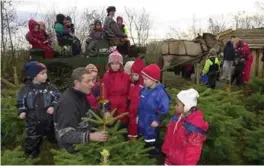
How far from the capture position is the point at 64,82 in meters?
9.49

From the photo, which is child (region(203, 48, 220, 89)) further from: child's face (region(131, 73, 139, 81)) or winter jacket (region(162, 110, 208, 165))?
winter jacket (region(162, 110, 208, 165))

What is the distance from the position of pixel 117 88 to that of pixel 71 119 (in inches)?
73.4

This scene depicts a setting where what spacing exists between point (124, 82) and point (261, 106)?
359 centimetres

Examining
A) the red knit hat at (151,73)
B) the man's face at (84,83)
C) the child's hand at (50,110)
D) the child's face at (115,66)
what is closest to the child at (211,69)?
the child's face at (115,66)

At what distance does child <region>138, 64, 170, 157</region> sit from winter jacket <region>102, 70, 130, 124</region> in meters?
0.50

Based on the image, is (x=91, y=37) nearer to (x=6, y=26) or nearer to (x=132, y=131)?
(x=132, y=131)

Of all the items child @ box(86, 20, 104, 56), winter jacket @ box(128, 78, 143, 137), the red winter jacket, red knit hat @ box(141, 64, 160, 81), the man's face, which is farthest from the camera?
child @ box(86, 20, 104, 56)

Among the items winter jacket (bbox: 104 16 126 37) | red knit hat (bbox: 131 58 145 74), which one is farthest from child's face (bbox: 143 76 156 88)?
winter jacket (bbox: 104 16 126 37)

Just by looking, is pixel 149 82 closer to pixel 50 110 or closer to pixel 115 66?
pixel 115 66

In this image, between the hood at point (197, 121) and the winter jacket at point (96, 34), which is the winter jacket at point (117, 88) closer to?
the hood at point (197, 121)

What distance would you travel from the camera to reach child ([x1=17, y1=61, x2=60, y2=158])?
15.4 ft

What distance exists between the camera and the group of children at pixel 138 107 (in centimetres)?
371

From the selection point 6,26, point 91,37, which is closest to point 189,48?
point 91,37

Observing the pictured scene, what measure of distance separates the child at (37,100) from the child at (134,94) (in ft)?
3.40
